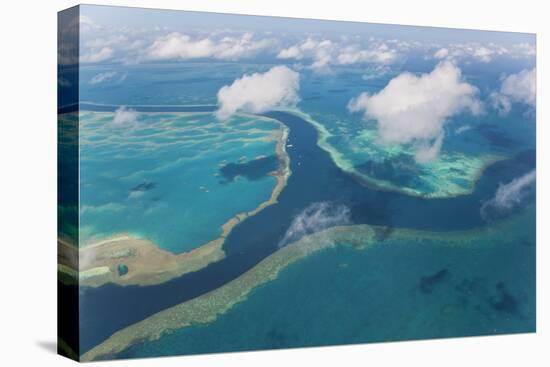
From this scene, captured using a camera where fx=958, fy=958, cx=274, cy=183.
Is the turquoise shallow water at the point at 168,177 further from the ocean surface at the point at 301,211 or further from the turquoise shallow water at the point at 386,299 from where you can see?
the turquoise shallow water at the point at 386,299

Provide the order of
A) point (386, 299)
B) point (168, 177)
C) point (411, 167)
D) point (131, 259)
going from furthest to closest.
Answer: point (411, 167), point (386, 299), point (168, 177), point (131, 259)

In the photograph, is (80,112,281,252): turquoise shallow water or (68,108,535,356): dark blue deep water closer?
(80,112,281,252): turquoise shallow water

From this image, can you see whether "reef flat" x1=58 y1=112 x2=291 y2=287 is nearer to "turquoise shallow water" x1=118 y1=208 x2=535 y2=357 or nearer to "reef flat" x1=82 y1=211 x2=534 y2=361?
"reef flat" x1=82 y1=211 x2=534 y2=361

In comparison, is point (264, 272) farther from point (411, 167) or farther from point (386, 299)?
point (411, 167)

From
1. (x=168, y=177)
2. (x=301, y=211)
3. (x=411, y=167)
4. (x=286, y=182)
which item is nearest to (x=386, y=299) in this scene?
(x=301, y=211)

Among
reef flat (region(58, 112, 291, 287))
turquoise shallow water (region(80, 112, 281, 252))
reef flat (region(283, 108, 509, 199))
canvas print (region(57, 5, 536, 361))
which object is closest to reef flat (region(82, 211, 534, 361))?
canvas print (region(57, 5, 536, 361))

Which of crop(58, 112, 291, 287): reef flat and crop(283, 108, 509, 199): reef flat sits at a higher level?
crop(283, 108, 509, 199): reef flat

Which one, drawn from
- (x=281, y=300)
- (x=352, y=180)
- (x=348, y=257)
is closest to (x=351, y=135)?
(x=352, y=180)

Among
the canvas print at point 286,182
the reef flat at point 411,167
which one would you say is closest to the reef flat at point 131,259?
the canvas print at point 286,182
